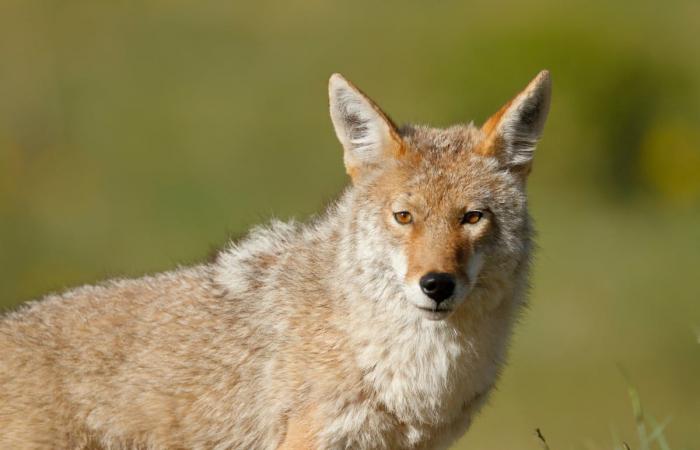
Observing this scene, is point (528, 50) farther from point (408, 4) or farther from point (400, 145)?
point (400, 145)

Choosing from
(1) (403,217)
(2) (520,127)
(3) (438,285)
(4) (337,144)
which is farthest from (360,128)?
(4) (337,144)

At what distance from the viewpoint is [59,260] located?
84.7 ft

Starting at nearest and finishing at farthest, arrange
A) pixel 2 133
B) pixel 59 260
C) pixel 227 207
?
1. pixel 227 207
2. pixel 59 260
3. pixel 2 133

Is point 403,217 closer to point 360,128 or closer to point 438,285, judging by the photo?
point 438,285

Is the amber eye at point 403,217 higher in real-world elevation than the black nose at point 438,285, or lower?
higher

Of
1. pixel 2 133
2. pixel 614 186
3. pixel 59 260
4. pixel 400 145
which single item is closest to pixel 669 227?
pixel 614 186

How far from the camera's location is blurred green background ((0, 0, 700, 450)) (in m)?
22.4

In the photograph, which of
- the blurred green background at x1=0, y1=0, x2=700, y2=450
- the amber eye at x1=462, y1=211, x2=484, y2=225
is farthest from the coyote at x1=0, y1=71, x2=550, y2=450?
the blurred green background at x1=0, y1=0, x2=700, y2=450

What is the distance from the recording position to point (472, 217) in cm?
864

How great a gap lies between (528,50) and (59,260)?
9.45 m

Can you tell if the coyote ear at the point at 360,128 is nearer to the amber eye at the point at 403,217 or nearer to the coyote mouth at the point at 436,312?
the amber eye at the point at 403,217

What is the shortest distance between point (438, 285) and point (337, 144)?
16.1 m

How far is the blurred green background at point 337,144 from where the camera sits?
22438 millimetres

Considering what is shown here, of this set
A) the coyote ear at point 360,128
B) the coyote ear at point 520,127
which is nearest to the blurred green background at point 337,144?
the coyote ear at point 520,127
